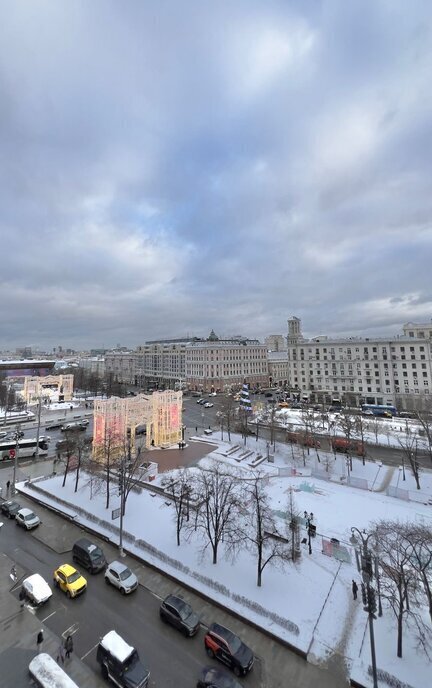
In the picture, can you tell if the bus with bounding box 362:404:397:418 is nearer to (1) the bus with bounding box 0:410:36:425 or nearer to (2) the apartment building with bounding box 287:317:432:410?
(2) the apartment building with bounding box 287:317:432:410

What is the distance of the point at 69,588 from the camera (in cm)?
1900

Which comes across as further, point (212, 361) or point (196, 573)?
point (212, 361)

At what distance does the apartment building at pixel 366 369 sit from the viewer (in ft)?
270

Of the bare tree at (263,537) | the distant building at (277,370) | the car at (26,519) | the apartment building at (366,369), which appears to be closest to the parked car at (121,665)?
the bare tree at (263,537)

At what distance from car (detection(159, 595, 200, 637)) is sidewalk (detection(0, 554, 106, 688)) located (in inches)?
159

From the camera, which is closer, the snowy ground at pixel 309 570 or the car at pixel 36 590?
the snowy ground at pixel 309 570

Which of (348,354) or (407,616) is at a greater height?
(348,354)

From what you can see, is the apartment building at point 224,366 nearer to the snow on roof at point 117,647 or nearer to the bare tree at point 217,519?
the bare tree at point 217,519

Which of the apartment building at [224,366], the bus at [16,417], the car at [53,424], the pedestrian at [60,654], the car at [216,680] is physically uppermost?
the apartment building at [224,366]

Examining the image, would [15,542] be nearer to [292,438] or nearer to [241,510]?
[241,510]

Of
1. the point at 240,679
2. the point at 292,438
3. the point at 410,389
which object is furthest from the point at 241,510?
the point at 410,389

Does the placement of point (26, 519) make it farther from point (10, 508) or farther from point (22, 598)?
point (22, 598)

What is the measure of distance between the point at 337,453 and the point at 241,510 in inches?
1191

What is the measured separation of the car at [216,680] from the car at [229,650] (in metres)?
0.97
